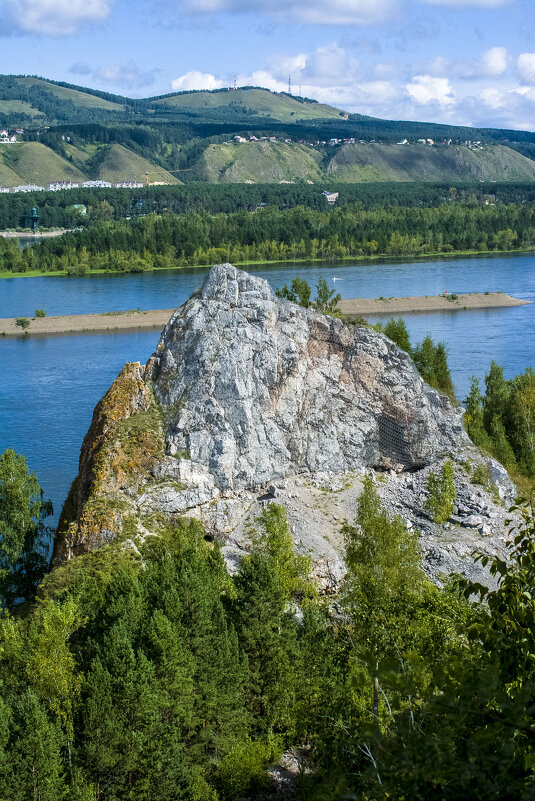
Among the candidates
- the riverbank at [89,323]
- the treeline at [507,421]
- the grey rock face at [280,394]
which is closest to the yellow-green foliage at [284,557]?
the grey rock face at [280,394]

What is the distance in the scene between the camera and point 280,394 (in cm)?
2825

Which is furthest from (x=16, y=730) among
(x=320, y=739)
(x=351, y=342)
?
(x=351, y=342)

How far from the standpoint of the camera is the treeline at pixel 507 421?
34.0 meters

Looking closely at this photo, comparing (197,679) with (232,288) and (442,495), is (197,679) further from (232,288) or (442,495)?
(232,288)

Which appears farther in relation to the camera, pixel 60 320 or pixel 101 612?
pixel 60 320

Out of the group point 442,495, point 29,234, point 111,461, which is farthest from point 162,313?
point 29,234

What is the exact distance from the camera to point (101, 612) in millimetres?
16750

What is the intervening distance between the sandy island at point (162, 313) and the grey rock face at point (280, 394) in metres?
50.9

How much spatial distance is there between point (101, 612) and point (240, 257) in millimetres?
Answer: 109915

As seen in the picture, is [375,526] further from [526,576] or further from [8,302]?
[8,302]

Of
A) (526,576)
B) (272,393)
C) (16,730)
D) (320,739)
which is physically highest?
(526,576)

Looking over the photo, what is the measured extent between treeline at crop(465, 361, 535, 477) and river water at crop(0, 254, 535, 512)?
10068 mm


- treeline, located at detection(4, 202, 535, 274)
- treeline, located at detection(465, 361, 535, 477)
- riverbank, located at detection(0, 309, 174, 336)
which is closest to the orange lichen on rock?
treeline, located at detection(465, 361, 535, 477)

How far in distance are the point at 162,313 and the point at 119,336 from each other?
18.9 ft
